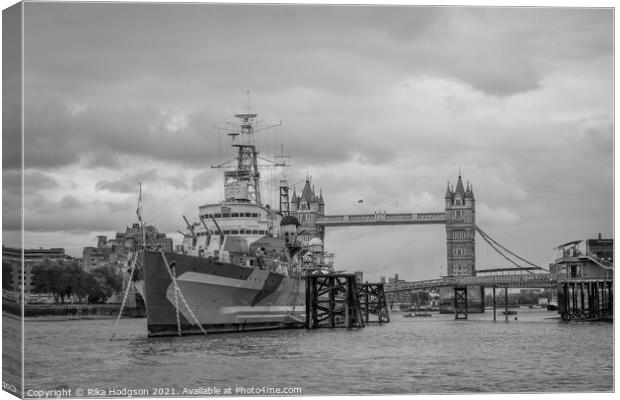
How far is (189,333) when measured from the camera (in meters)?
46.4

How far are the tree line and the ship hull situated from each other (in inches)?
1163

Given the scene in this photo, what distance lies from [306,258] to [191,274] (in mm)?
30937

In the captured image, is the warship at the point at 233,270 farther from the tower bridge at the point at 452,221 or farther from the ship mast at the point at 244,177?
the tower bridge at the point at 452,221

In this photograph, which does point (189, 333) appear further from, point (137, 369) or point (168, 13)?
point (168, 13)

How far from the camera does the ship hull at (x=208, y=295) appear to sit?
44688 millimetres

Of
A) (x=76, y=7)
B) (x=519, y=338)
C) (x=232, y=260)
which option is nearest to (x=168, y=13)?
Result: (x=76, y=7)

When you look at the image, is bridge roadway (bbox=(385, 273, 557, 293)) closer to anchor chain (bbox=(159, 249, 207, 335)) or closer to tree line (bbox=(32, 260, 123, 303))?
tree line (bbox=(32, 260, 123, 303))

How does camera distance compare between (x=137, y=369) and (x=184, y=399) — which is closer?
(x=184, y=399)

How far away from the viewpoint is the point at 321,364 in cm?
3238

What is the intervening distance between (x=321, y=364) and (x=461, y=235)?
119 meters

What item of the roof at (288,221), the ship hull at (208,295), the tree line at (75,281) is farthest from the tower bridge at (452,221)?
the ship hull at (208,295)

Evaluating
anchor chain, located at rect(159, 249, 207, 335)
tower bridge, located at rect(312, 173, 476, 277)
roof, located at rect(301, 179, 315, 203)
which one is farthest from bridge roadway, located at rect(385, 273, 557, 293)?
anchor chain, located at rect(159, 249, 207, 335)

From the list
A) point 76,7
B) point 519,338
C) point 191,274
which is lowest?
point 519,338

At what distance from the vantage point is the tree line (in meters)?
85.2
